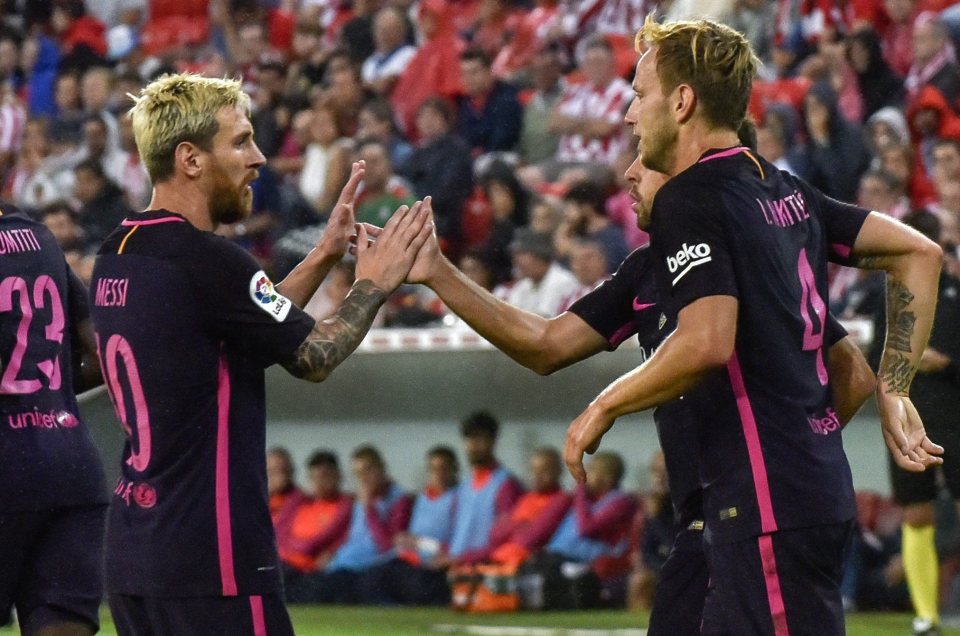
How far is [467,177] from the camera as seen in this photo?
12.6 metres

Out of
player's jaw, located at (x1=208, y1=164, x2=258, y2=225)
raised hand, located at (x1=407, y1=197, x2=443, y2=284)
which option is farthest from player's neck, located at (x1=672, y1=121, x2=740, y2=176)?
player's jaw, located at (x1=208, y1=164, x2=258, y2=225)

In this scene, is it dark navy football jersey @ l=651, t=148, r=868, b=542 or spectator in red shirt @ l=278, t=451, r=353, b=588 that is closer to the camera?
dark navy football jersey @ l=651, t=148, r=868, b=542

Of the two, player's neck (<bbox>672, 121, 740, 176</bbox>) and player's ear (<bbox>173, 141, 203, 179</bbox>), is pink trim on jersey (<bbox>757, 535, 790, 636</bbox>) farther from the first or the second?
player's ear (<bbox>173, 141, 203, 179</bbox>)

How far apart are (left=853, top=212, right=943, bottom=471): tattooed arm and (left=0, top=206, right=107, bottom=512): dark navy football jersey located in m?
2.59

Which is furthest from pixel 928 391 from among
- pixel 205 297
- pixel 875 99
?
pixel 205 297

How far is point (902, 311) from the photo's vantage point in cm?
433

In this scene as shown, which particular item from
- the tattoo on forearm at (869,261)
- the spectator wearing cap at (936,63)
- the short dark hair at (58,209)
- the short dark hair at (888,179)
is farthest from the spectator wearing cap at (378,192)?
the tattoo on forearm at (869,261)

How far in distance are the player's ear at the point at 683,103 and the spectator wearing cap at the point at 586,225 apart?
7.06 meters

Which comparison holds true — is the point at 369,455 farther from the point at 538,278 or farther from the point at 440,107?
the point at 440,107

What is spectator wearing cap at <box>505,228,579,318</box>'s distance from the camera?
1091 centimetres

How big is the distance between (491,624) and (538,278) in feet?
8.12

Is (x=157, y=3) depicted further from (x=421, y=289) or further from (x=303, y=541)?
(x=303, y=541)

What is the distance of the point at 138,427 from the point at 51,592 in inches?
55.4

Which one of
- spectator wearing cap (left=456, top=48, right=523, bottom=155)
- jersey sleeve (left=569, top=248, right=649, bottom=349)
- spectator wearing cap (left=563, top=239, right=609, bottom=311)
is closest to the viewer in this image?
→ jersey sleeve (left=569, top=248, right=649, bottom=349)
